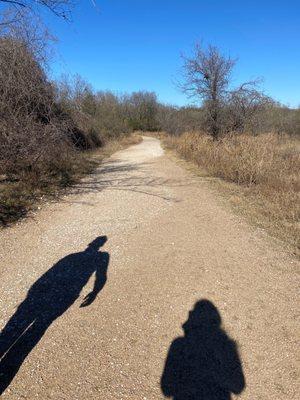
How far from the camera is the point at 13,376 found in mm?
3084

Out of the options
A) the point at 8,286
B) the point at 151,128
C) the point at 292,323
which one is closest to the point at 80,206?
the point at 8,286

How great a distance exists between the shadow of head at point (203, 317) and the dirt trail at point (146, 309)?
19mm

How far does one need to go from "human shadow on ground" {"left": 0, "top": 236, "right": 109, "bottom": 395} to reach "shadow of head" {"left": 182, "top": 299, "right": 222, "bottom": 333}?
1.20m

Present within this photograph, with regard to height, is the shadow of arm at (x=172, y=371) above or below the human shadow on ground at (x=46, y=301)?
below

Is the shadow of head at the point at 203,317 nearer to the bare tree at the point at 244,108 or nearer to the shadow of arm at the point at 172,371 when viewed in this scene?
the shadow of arm at the point at 172,371

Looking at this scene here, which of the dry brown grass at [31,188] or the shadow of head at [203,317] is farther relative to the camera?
the dry brown grass at [31,188]

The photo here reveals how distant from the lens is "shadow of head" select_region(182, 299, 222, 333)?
3773mm

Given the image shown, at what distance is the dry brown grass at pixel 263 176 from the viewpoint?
720 cm

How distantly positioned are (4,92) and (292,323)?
794 cm

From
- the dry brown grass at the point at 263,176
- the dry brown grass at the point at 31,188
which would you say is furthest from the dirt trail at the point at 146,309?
the dry brown grass at the point at 263,176

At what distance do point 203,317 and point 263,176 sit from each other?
22.7ft

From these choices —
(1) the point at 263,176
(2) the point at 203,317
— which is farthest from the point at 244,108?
(2) the point at 203,317

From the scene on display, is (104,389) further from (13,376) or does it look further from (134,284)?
(134,284)

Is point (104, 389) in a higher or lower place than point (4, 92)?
lower
